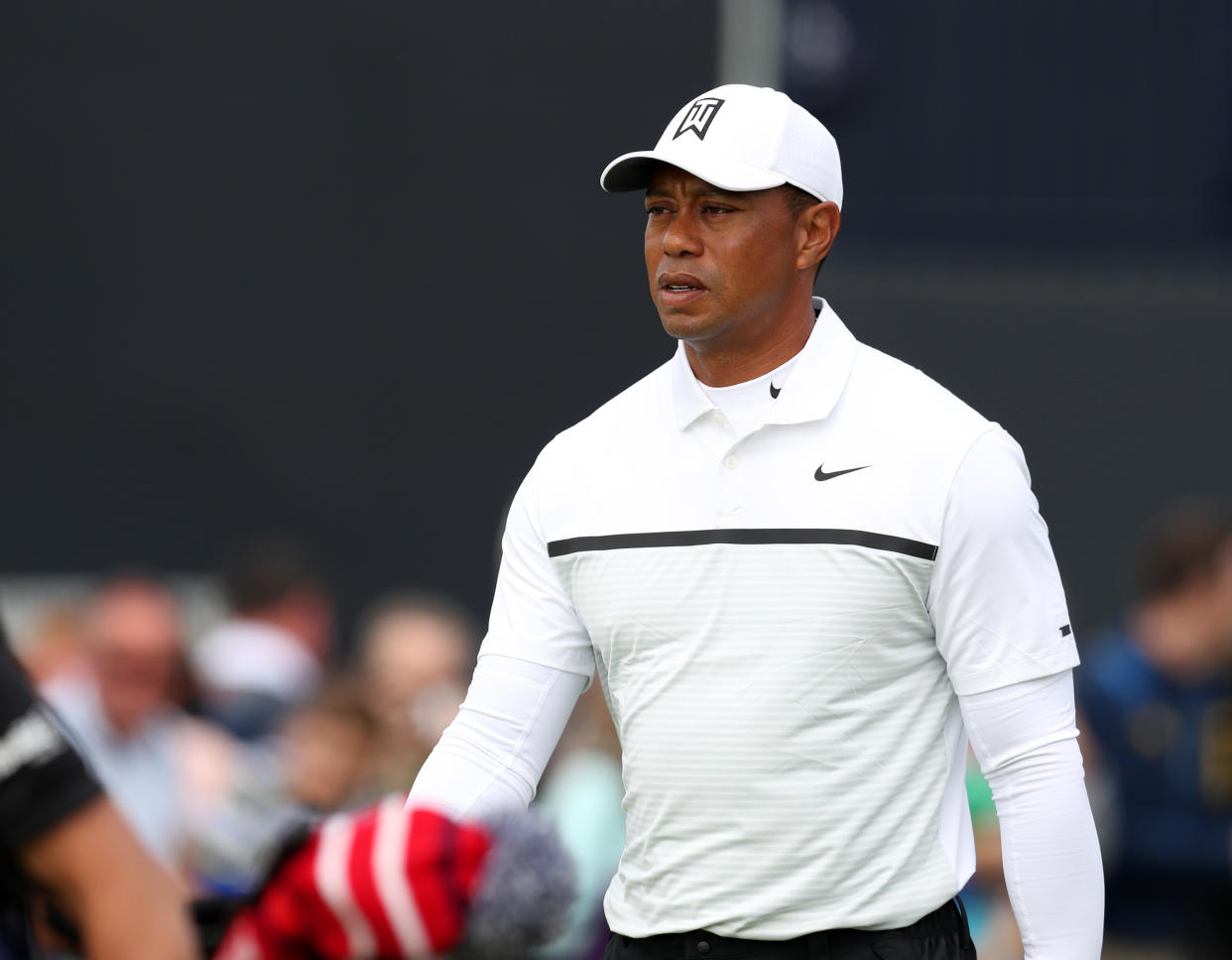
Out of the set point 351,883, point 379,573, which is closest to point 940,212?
point 379,573

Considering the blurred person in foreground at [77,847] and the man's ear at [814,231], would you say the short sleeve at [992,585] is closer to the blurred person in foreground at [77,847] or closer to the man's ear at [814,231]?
the man's ear at [814,231]

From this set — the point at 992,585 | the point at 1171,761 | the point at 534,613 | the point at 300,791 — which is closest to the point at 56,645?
the point at 300,791

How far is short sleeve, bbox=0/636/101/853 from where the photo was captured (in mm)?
2236

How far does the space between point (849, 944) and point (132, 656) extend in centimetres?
408

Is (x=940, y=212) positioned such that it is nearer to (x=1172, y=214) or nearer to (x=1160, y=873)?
(x=1172, y=214)

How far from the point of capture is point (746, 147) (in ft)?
10.4

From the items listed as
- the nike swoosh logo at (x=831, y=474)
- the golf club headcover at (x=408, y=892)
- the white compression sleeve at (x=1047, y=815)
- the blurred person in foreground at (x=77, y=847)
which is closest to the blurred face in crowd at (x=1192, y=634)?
the white compression sleeve at (x=1047, y=815)

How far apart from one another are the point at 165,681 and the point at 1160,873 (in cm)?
324

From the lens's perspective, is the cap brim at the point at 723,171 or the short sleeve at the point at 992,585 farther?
the cap brim at the point at 723,171

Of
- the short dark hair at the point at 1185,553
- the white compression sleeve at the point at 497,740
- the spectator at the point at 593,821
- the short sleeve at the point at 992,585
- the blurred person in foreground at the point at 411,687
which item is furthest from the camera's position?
the short dark hair at the point at 1185,553

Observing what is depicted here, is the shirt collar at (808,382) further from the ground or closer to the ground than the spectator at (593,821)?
further from the ground

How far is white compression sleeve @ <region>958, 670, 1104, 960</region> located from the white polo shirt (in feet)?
0.17

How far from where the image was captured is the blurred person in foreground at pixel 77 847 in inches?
88.1

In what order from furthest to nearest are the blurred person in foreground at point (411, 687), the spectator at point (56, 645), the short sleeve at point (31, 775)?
the spectator at point (56, 645) < the blurred person in foreground at point (411, 687) < the short sleeve at point (31, 775)
